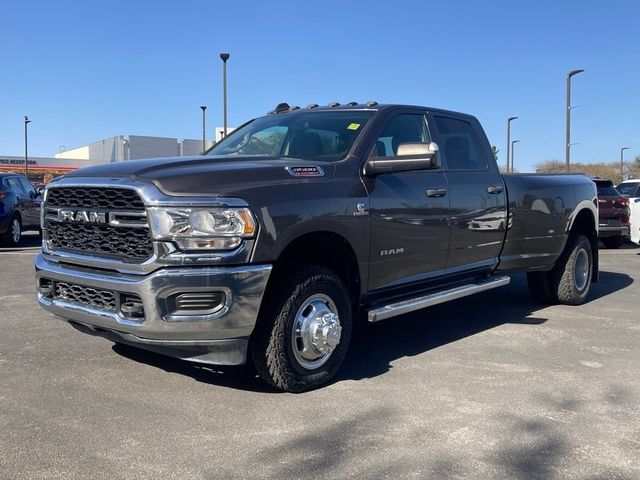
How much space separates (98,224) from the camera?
3912mm

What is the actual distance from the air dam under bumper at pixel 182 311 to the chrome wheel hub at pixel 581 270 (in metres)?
4.98

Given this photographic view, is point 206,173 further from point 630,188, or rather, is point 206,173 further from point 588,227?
point 630,188

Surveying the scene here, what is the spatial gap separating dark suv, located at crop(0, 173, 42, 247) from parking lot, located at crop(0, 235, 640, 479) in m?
8.01

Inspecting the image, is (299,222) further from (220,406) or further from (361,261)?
(220,406)

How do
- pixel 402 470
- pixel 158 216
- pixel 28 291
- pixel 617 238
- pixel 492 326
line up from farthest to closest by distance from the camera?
pixel 617 238, pixel 28 291, pixel 492 326, pixel 158 216, pixel 402 470

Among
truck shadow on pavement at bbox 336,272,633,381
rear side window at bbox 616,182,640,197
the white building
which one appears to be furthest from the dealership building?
truck shadow on pavement at bbox 336,272,633,381

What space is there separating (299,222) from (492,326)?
3167mm

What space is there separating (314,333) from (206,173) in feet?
4.18

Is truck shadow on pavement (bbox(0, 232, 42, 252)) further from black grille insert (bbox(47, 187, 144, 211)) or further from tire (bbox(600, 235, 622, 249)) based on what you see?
tire (bbox(600, 235, 622, 249))

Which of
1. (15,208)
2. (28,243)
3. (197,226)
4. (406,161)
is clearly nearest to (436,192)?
(406,161)

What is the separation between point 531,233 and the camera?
6.51m

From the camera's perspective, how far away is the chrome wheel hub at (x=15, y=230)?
13352 mm

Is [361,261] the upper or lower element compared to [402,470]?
upper

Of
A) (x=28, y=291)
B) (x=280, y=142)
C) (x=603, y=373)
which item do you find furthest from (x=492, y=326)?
(x=28, y=291)
